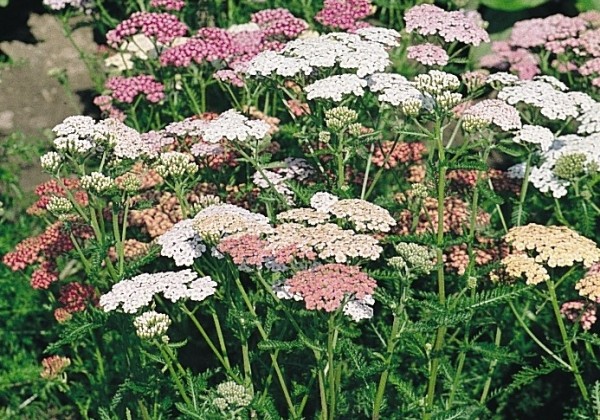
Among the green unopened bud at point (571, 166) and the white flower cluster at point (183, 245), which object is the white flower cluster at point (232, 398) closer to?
the white flower cluster at point (183, 245)

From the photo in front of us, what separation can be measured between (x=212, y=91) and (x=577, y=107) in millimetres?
2448

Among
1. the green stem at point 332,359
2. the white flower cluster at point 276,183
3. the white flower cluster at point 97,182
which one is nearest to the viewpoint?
the green stem at point 332,359

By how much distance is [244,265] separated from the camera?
136 inches

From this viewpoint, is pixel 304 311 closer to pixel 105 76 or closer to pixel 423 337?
pixel 423 337

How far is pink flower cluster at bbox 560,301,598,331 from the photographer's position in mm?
3855

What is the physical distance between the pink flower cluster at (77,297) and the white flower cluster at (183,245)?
750 mm

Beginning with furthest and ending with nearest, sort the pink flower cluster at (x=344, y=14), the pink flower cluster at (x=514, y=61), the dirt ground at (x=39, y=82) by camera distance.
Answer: the dirt ground at (x=39, y=82), the pink flower cluster at (x=514, y=61), the pink flower cluster at (x=344, y=14)

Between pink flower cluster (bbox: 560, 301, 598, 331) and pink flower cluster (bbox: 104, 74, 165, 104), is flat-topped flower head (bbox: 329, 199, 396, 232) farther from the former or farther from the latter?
pink flower cluster (bbox: 104, 74, 165, 104)

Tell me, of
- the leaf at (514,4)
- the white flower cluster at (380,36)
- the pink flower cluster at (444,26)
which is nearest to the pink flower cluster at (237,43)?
the white flower cluster at (380,36)

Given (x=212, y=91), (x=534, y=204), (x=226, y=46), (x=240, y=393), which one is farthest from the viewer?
(x=212, y=91)

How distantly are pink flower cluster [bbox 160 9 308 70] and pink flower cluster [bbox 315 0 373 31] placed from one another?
0.12 meters

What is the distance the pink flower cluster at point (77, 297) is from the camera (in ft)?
13.9

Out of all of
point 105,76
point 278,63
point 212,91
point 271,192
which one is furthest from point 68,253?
point 105,76

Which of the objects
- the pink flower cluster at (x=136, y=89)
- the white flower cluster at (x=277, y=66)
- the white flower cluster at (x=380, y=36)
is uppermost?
the white flower cluster at (x=380, y=36)
